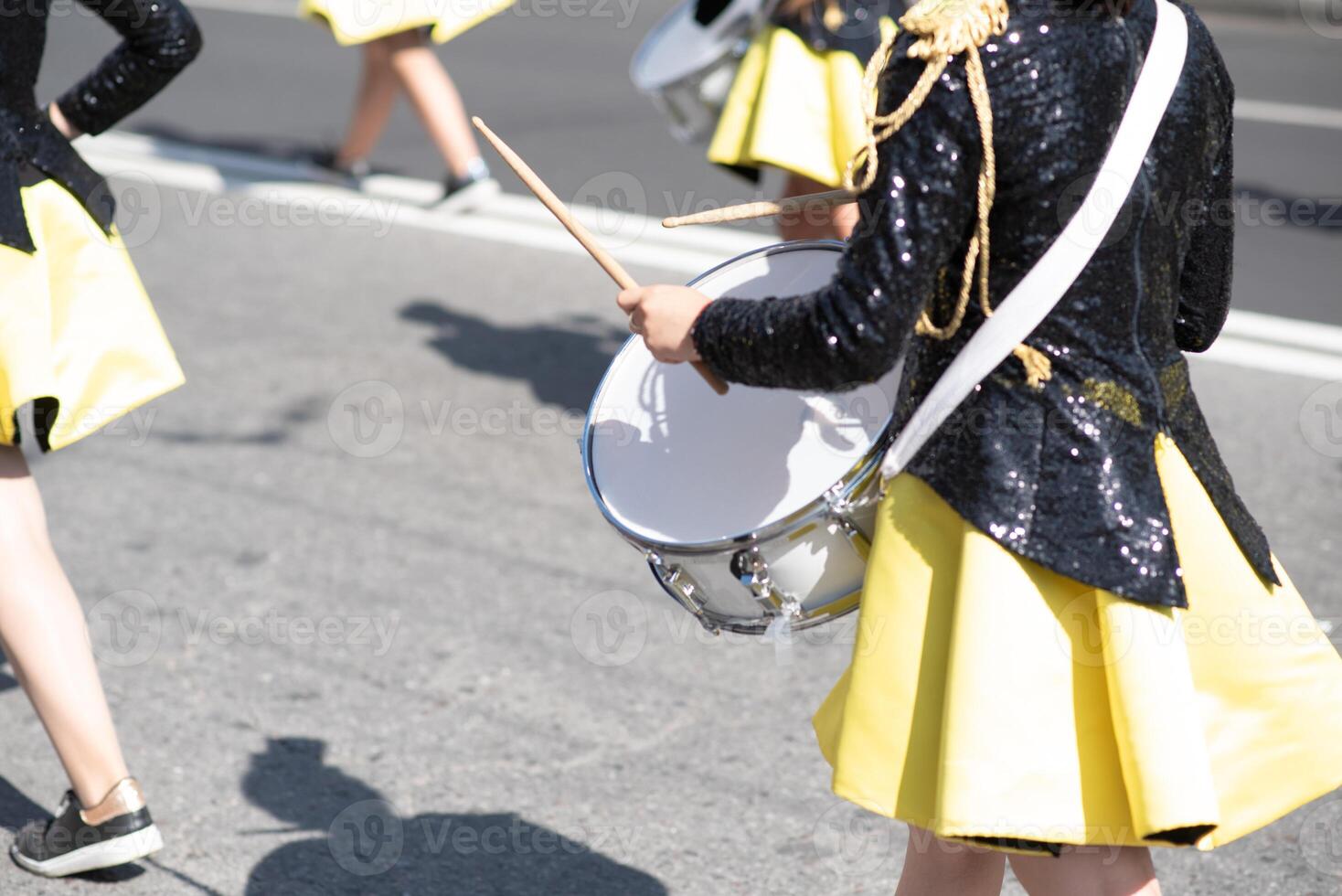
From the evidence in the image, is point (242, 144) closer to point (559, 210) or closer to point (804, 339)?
point (559, 210)

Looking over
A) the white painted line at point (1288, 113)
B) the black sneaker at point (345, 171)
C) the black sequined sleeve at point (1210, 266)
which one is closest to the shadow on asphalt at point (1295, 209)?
the white painted line at point (1288, 113)

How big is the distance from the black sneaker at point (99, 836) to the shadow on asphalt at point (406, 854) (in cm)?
22

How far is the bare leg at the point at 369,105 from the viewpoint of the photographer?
687 cm

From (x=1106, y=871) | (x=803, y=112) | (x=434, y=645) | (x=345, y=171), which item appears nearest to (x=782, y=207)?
(x=1106, y=871)

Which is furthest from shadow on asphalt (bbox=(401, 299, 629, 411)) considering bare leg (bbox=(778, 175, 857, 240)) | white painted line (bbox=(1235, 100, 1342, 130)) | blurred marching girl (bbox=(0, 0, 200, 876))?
white painted line (bbox=(1235, 100, 1342, 130))

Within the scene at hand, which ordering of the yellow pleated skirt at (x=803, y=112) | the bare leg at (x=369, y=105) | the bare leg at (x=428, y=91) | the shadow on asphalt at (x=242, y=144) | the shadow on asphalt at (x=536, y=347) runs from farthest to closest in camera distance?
1. the shadow on asphalt at (x=242, y=144)
2. the bare leg at (x=369, y=105)
3. the bare leg at (x=428, y=91)
4. the shadow on asphalt at (x=536, y=347)
5. the yellow pleated skirt at (x=803, y=112)

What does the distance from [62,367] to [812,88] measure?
239 cm

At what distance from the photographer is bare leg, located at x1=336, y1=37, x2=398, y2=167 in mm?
6871

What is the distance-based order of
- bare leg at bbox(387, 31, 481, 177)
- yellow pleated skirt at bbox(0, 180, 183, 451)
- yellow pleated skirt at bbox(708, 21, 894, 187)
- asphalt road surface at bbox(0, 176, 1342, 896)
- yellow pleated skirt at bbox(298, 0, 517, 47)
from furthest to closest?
bare leg at bbox(387, 31, 481, 177) → yellow pleated skirt at bbox(298, 0, 517, 47) → yellow pleated skirt at bbox(708, 21, 894, 187) → asphalt road surface at bbox(0, 176, 1342, 896) → yellow pleated skirt at bbox(0, 180, 183, 451)

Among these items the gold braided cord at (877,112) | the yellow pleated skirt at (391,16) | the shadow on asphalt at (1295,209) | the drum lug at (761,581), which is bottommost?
the shadow on asphalt at (1295,209)

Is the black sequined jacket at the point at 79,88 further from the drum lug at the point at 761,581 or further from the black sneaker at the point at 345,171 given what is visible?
the black sneaker at the point at 345,171

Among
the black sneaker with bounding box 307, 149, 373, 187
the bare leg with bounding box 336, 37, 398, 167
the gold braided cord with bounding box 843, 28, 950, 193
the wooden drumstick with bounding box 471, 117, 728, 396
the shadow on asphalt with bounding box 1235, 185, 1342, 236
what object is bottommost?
the black sneaker with bounding box 307, 149, 373, 187

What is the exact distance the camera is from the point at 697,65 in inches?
176

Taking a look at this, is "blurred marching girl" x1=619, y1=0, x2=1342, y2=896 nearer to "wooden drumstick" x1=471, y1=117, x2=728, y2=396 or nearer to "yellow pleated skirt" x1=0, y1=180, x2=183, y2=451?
"wooden drumstick" x1=471, y1=117, x2=728, y2=396
